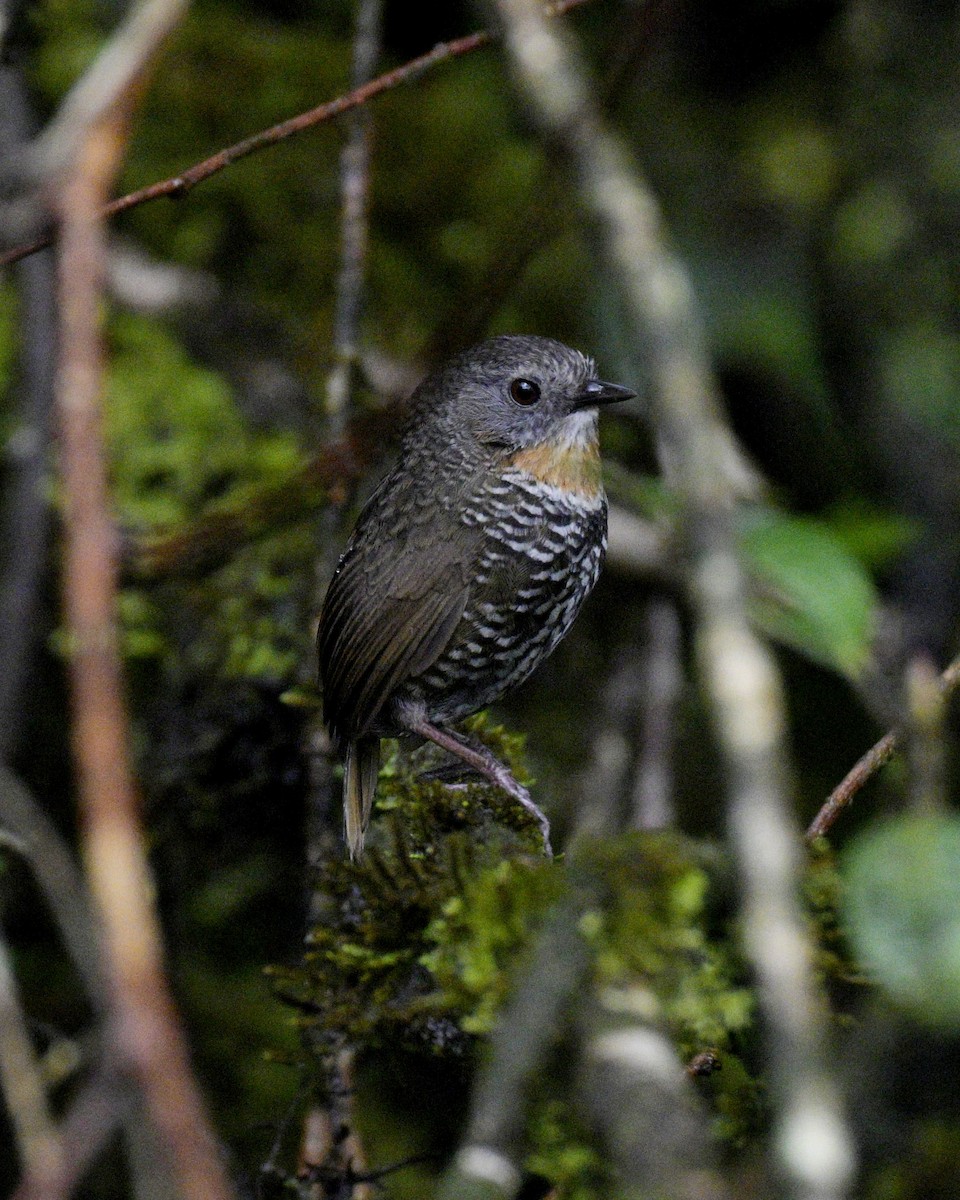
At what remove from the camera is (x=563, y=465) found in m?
3.83

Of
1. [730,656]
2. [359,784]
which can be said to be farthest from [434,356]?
[730,656]

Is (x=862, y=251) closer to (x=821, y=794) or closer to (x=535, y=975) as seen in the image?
(x=821, y=794)

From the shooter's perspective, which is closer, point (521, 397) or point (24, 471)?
point (521, 397)

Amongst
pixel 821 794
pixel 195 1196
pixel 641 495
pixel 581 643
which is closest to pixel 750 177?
pixel 581 643

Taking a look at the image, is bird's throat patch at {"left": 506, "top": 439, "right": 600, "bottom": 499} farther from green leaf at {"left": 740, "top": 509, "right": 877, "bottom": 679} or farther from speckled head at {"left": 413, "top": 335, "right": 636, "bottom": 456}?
green leaf at {"left": 740, "top": 509, "right": 877, "bottom": 679}

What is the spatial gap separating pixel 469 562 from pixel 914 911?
2.34m

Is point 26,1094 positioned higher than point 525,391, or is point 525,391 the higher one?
point 525,391

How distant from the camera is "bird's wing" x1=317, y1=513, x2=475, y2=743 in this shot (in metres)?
3.67

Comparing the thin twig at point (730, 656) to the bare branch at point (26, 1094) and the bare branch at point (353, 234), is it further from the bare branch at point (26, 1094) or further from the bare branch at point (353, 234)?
the bare branch at point (353, 234)

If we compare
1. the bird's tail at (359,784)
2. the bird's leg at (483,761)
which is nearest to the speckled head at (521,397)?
the bird's leg at (483,761)

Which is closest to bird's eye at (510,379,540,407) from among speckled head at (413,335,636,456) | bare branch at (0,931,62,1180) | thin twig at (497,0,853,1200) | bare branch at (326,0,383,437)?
speckled head at (413,335,636,456)

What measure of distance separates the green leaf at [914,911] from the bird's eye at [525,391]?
256 cm

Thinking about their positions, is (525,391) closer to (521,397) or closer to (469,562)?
(521,397)

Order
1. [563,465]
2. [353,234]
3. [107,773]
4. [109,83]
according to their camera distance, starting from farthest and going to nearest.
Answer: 1. [353,234]
2. [563,465]
3. [109,83]
4. [107,773]
